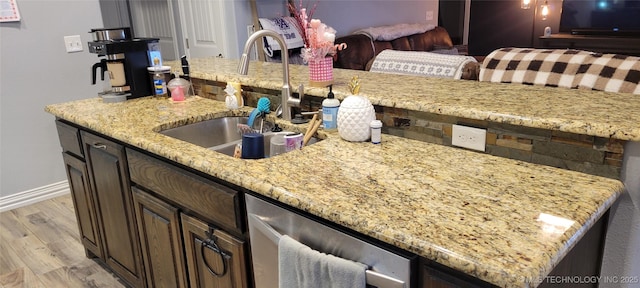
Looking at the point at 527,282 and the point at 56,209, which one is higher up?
the point at 527,282

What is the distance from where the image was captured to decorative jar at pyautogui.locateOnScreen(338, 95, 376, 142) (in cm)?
159

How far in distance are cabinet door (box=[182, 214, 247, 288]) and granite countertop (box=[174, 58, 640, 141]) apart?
691mm

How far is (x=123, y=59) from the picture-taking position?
2.46 m

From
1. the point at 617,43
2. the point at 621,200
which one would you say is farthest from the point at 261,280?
the point at 617,43

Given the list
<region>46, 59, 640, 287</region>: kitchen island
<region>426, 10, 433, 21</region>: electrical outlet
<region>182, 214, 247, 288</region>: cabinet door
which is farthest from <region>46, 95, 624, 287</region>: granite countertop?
<region>426, 10, 433, 21</region>: electrical outlet

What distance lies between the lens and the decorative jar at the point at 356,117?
1.59 metres

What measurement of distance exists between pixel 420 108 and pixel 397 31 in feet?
15.0

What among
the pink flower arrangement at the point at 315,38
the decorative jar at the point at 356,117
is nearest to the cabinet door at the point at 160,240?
the decorative jar at the point at 356,117

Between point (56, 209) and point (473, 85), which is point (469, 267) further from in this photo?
point (56, 209)

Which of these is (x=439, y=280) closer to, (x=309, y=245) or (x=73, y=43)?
(x=309, y=245)

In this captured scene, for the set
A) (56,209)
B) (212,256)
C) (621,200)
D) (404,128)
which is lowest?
(56,209)

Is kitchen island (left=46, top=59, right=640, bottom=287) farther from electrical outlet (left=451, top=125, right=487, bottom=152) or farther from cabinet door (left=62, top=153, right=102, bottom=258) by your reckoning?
cabinet door (left=62, top=153, right=102, bottom=258)

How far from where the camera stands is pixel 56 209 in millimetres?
3422

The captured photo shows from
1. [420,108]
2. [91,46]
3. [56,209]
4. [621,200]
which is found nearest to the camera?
[621,200]
